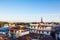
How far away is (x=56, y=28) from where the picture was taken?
296 cm

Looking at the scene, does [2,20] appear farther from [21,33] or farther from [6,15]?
[21,33]

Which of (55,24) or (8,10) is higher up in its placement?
(8,10)

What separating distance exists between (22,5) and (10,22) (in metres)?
0.40

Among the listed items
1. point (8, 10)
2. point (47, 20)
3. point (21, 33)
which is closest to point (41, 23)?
point (47, 20)

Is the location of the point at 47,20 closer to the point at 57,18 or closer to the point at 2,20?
the point at 57,18

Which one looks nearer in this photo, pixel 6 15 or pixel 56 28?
pixel 56 28

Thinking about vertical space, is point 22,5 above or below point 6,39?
above

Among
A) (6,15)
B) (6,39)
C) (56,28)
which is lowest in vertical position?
(6,39)

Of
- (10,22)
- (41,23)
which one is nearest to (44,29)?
(41,23)

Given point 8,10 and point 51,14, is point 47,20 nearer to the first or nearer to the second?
point 51,14

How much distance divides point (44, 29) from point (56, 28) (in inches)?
8.5

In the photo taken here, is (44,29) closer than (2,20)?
Yes

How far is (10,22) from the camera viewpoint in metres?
3.17

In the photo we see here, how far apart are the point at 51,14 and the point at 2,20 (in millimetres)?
944
